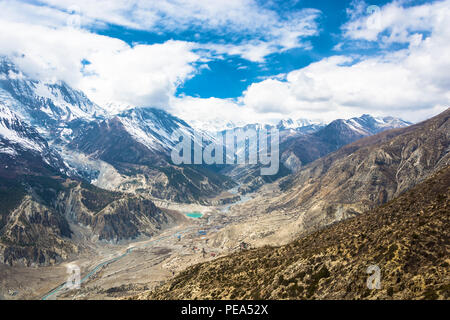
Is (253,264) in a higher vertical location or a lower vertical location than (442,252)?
lower

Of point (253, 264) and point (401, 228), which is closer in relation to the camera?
point (401, 228)

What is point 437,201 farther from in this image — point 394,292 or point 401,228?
point 394,292

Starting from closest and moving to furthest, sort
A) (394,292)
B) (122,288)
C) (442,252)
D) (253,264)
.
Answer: (394,292), (442,252), (253,264), (122,288)
